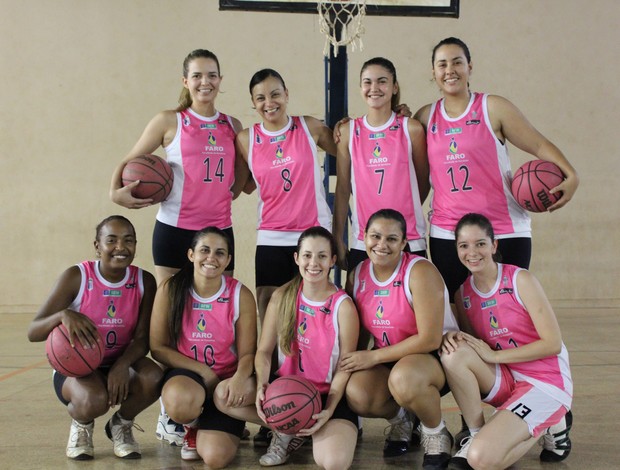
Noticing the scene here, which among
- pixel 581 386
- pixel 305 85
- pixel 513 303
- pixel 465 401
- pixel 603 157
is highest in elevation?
pixel 305 85

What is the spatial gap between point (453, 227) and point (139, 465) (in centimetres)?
160

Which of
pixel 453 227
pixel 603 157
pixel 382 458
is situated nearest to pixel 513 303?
pixel 453 227

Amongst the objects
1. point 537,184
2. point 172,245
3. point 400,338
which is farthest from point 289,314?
point 537,184

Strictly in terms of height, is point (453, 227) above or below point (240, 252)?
above

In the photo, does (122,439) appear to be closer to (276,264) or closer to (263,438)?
(263,438)

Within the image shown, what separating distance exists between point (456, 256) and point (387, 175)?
464 millimetres

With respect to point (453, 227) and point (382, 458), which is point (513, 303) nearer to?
point (453, 227)

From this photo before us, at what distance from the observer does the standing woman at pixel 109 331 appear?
2777mm

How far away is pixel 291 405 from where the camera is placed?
100 inches

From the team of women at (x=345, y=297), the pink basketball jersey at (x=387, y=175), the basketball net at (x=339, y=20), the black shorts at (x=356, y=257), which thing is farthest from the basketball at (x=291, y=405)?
the basketball net at (x=339, y=20)

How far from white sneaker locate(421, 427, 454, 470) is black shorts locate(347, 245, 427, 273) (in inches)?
30.9

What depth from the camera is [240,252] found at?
7258 mm

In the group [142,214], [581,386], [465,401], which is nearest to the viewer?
[465,401]

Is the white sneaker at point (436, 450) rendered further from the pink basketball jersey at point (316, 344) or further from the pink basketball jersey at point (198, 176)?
the pink basketball jersey at point (198, 176)
